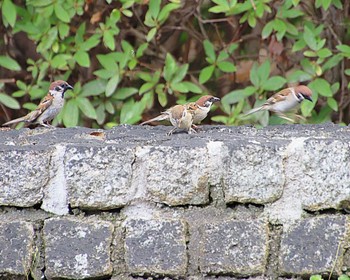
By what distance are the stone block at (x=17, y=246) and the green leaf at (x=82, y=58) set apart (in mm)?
2720

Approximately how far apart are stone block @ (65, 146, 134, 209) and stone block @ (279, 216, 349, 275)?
0.72 meters

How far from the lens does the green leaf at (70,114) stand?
5940 millimetres

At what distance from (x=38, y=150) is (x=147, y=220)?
0.53 m

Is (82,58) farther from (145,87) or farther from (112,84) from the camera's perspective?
(145,87)

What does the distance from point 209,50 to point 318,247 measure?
3219mm

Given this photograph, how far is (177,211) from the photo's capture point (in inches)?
134

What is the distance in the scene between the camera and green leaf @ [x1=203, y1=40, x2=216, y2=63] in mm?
6328

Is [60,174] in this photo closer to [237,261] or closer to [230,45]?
[237,261]

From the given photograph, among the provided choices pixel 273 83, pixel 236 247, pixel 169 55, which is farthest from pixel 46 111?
pixel 236 247

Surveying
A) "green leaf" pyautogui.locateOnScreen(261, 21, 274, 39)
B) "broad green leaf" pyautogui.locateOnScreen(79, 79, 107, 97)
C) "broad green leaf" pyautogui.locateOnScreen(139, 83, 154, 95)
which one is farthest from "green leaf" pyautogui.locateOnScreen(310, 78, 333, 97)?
"broad green leaf" pyautogui.locateOnScreen(79, 79, 107, 97)

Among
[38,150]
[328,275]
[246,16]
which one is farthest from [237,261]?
[246,16]

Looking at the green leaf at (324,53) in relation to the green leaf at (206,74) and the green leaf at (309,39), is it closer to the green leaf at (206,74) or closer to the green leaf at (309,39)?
the green leaf at (309,39)

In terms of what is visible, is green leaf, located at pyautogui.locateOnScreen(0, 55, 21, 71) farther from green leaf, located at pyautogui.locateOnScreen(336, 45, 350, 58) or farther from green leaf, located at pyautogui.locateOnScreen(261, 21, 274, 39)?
green leaf, located at pyautogui.locateOnScreen(336, 45, 350, 58)

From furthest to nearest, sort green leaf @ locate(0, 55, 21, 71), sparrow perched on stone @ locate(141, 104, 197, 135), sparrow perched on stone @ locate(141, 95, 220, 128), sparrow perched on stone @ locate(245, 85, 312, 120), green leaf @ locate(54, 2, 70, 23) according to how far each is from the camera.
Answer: green leaf @ locate(0, 55, 21, 71) → green leaf @ locate(54, 2, 70, 23) → sparrow perched on stone @ locate(245, 85, 312, 120) → sparrow perched on stone @ locate(141, 95, 220, 128) → sparrow perched on stone @ locate(141, 104, 197, 135)
